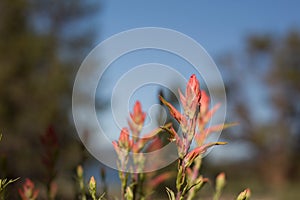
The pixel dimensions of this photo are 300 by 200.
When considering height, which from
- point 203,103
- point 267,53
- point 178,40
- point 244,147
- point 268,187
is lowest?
point 268,187

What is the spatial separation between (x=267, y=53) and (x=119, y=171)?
79.3 ft

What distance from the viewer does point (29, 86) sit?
15203 mm

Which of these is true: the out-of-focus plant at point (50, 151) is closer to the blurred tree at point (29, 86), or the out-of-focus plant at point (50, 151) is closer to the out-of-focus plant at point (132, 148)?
the out-of-focus plant at point (132, 148)

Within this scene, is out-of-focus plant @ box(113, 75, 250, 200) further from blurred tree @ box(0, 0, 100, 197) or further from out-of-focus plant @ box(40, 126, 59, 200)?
blurred tree @ box(0, 0, 100, 197)

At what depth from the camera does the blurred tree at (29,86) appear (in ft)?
47.6

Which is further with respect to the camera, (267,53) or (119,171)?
(267,53)

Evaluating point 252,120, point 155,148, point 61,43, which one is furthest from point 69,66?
point 155,148

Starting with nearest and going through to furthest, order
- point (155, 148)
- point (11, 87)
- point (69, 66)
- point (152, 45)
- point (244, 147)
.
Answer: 1. point (152, 45)
2. point (155, 148)
3. point (11, 87)
4. point (69, 66)
5. point (244, 147)

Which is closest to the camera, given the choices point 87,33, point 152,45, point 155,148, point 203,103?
point 152,45

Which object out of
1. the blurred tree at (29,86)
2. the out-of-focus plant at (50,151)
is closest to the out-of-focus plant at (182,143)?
the out-of-focus plant at (50,151)

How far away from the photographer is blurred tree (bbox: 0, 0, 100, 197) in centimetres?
1452

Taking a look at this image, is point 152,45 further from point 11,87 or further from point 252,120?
point 252,120

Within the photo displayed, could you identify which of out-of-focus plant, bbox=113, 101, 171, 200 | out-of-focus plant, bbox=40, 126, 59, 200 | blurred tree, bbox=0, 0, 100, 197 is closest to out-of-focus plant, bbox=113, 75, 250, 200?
out-of-focus plant, bbox=113, 101, 171, 200

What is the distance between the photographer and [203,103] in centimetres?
130
